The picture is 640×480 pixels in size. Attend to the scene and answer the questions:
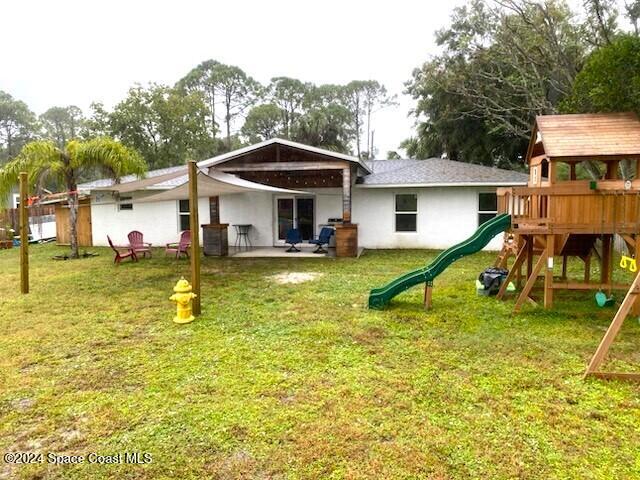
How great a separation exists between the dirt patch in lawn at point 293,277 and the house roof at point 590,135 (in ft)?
15.0

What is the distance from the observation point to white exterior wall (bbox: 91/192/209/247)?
13.9 meters

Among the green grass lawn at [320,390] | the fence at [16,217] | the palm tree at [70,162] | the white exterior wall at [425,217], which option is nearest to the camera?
the green grass lawn at [320,390]

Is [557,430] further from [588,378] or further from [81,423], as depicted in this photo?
[81,423]

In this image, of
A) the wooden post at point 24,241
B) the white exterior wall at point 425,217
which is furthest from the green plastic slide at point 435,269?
the white exterior wall at point 425,217

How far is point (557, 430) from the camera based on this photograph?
263 centimetres

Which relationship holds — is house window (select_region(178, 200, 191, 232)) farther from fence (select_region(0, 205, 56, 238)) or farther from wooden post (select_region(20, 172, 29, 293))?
wooden post (select_region(20, 172, 29, 293))

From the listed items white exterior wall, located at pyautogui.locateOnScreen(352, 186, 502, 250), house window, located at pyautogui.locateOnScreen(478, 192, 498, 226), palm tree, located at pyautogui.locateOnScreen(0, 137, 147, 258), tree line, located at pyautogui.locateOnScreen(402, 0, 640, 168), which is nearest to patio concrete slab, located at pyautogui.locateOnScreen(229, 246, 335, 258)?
white exterior wall, located at pyautogui.locateOnScreen(352, 186, 502, 250)

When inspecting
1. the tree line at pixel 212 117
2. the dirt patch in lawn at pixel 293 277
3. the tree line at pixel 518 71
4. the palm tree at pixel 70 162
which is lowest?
the dirt patch in lawn at pixel 293 277

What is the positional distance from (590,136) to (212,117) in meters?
31.0

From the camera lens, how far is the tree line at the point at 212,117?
75.8 ft

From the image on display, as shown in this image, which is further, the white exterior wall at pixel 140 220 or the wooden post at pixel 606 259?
the white exterior wall at pixel 140 220

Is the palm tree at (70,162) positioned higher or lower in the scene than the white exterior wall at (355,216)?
higher

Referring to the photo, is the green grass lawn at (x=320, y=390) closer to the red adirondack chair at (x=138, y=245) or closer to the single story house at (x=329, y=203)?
the red adirondack chair at (x=138, y=245)

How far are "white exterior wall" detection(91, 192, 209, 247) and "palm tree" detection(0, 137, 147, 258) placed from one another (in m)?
2.89
